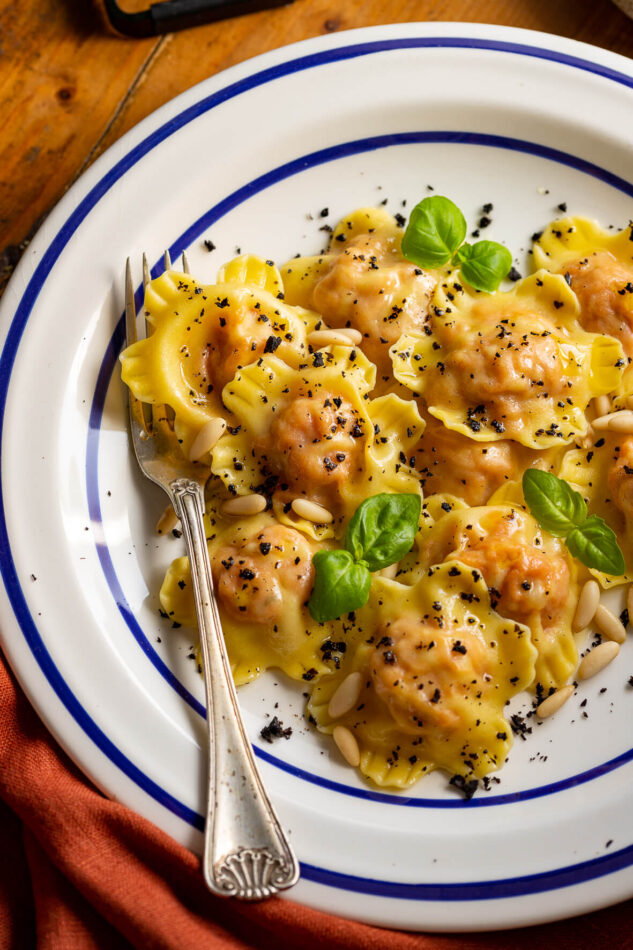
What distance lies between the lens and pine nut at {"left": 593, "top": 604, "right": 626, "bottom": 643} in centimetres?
346

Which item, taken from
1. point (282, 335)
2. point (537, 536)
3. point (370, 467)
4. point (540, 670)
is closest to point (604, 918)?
point (540, 670)

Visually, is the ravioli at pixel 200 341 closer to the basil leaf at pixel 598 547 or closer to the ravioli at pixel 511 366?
the ravioli at pixel 511 366

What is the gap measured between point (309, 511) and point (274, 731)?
0.85 meters

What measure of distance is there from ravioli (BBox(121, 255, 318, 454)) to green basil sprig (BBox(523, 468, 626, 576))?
3.52 ft

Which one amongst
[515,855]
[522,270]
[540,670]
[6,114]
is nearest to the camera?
[515,855]

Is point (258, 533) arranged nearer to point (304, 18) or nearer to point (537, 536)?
point (537, 536)

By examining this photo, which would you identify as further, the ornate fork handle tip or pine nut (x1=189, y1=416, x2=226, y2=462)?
pine nut (x1=189, y1=416, x2=226, y2=462)

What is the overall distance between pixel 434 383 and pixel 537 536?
28.6 inches

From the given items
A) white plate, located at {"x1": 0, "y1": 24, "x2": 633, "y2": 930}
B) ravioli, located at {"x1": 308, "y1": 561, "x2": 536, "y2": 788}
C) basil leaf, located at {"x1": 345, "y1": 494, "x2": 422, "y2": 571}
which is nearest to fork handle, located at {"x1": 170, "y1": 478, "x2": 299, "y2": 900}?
white plate, located at {"x1": 0, "y1": 24, "x2": 633, "y2": 930}

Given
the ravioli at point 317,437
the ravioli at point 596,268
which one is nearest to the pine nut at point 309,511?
the ravioli at point 317,437

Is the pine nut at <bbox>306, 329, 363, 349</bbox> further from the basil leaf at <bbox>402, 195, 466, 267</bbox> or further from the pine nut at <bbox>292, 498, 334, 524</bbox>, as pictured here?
the pine nut at <bbox>292, 498, 334, 524</bbox>

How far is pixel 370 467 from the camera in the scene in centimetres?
344

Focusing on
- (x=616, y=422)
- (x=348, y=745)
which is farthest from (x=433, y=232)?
(x=348, y=745)

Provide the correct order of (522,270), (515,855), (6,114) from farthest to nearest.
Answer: (6,114), (522,270), (515,855)
